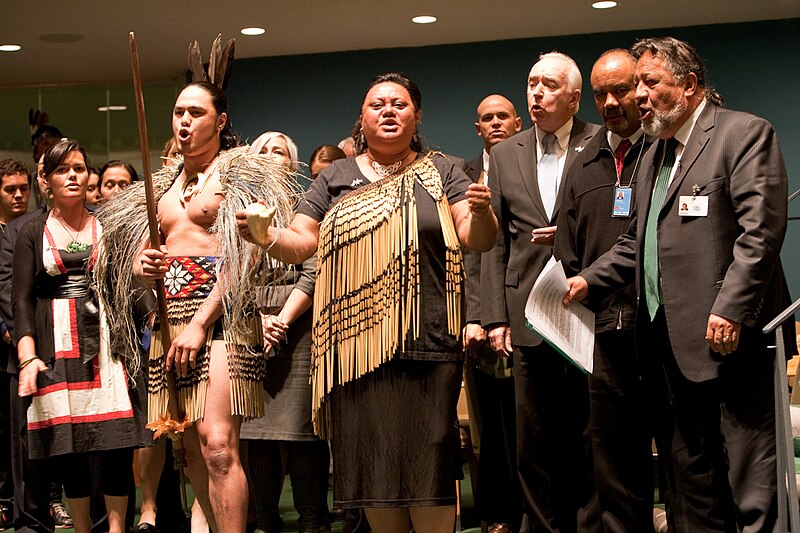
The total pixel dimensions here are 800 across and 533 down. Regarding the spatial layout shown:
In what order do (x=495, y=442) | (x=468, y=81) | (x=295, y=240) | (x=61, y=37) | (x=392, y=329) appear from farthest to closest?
(x=468, y=81) → (x=61, y=37) → (x=495, y=442) → (x=295, y=240) → (x=392, y=329)

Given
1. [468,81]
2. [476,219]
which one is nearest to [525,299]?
[476,219]

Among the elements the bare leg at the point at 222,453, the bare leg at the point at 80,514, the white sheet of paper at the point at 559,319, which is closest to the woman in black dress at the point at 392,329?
the white sheet of paper at the point at 559,319

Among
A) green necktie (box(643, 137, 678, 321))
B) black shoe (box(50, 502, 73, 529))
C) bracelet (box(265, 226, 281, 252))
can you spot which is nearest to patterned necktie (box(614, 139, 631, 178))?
green necktie (box(643, 137, 678, 321))

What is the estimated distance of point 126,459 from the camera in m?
4.62

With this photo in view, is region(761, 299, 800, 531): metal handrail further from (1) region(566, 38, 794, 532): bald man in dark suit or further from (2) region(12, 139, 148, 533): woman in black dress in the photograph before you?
(2) region(12, 139, 148, 533): woman in black dress

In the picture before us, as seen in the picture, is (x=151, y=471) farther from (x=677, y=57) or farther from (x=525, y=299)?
(x=677, y=57)

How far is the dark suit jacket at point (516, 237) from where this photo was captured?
412cm

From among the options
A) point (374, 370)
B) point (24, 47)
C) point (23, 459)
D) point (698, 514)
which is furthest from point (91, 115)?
point (698, 514)

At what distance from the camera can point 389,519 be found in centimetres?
355

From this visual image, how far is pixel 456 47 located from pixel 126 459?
5.42 metres

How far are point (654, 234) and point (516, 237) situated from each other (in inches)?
34.7

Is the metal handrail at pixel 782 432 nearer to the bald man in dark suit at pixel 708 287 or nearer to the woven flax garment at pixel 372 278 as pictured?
the bald man in dark suit at pixel 708 287

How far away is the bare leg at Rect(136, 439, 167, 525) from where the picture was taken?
16.7 ft

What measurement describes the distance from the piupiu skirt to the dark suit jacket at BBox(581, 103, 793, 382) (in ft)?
2.39
